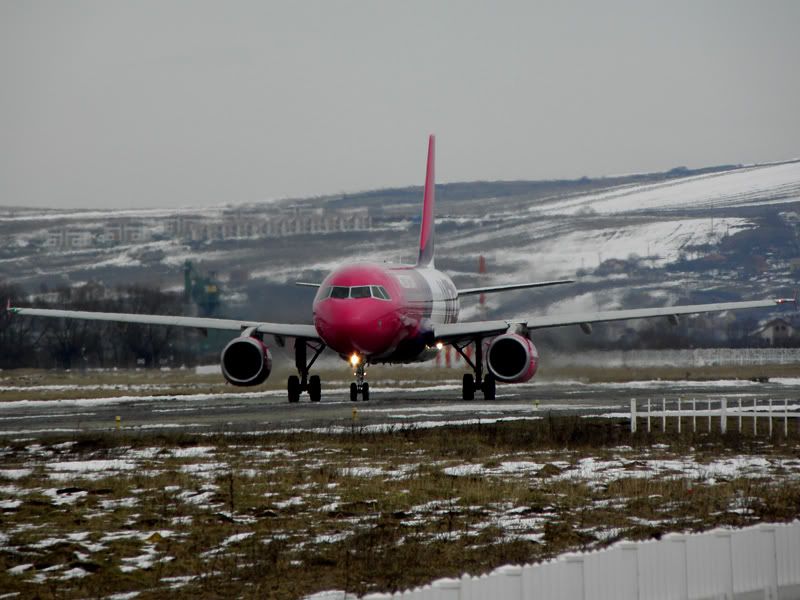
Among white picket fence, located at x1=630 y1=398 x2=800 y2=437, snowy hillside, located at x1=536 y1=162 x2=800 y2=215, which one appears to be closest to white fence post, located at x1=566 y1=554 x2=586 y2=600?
white picket fence, located at x1=630 y1=398 x2=800 y2=437

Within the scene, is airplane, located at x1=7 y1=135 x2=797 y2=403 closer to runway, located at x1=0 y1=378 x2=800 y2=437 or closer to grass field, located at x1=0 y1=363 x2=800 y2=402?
runway, located at x1=0 y1=378 x2=800 y2=437

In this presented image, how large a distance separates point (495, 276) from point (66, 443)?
6097 cm

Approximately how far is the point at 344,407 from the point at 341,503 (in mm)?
23487

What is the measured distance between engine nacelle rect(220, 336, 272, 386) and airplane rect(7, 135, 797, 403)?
3cm

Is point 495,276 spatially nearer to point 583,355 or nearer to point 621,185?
point 583,355

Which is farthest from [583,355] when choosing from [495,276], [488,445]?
[488,445]

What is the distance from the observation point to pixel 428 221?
62.8 metres

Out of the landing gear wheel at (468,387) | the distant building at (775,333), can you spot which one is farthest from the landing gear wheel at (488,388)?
the distant building at (775,333)

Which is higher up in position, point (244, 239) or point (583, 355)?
point (244, 239)

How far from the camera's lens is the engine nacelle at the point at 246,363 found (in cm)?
4803

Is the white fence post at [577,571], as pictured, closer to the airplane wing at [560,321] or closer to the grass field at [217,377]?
the airplane wing at [560,321]

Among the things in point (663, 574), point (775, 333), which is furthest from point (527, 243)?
point (663, 574)

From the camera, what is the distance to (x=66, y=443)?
31.2 metres

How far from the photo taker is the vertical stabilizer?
201ft
